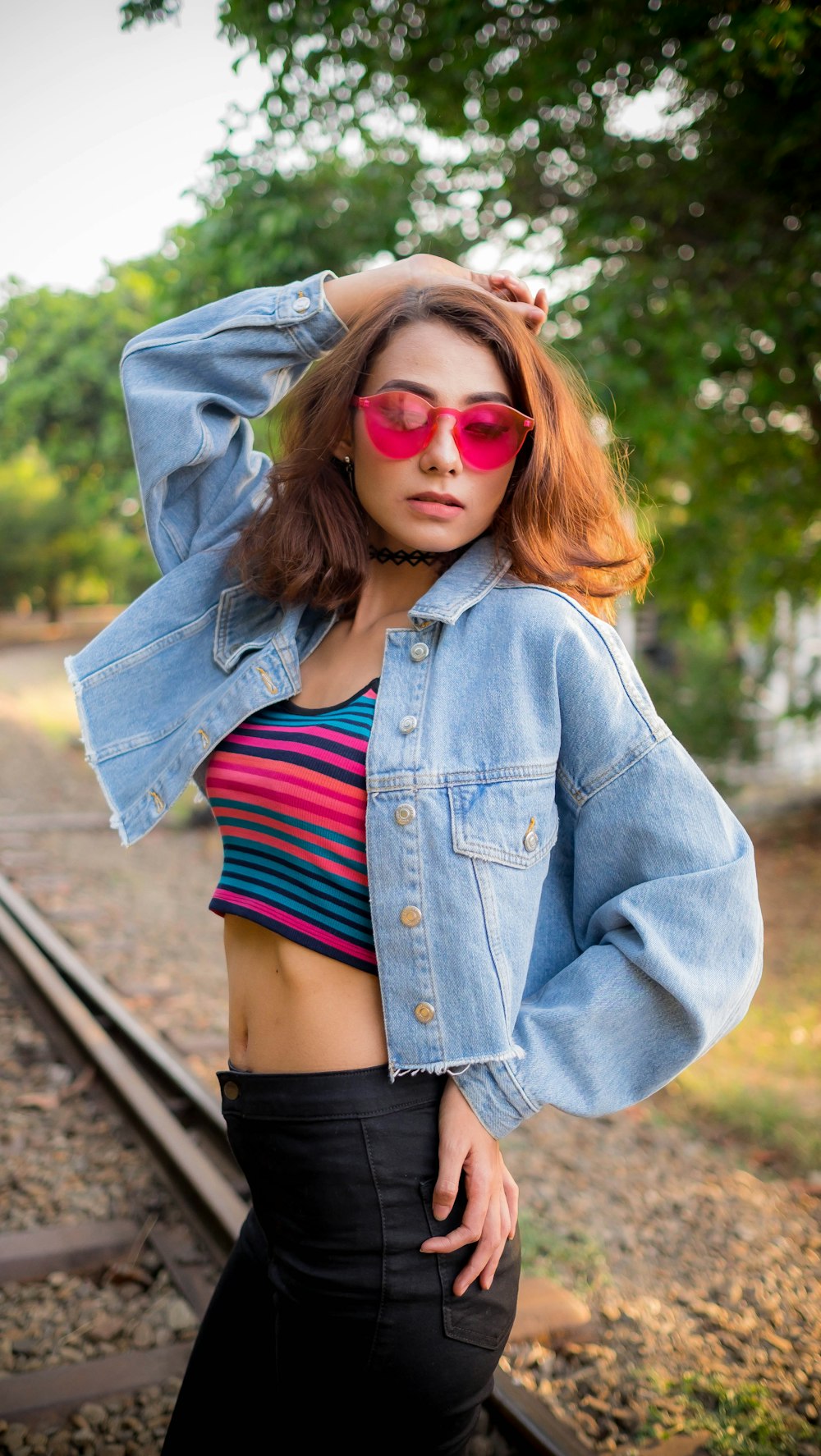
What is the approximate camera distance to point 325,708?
5.57 feet

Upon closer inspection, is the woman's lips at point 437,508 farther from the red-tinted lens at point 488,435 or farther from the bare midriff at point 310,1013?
the bare midriff at point 310,1013

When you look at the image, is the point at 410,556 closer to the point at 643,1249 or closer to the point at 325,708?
the point at 325,708

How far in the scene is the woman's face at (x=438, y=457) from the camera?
163 cm

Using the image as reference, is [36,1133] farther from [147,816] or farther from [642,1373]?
[147,816]

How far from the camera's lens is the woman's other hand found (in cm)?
173

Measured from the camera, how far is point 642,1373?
2.82m

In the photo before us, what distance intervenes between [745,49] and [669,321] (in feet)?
7.63

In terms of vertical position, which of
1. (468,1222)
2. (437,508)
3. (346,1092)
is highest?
(437,508)

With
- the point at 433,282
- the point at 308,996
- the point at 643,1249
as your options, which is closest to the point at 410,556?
the point at 433,282

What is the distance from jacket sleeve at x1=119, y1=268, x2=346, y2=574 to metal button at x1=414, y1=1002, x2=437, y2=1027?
1.01 metres

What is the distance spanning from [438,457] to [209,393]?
58 cm

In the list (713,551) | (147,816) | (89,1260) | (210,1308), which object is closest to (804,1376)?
(210,1308)

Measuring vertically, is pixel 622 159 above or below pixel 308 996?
above

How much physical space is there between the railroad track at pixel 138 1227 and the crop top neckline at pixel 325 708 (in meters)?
1.80
